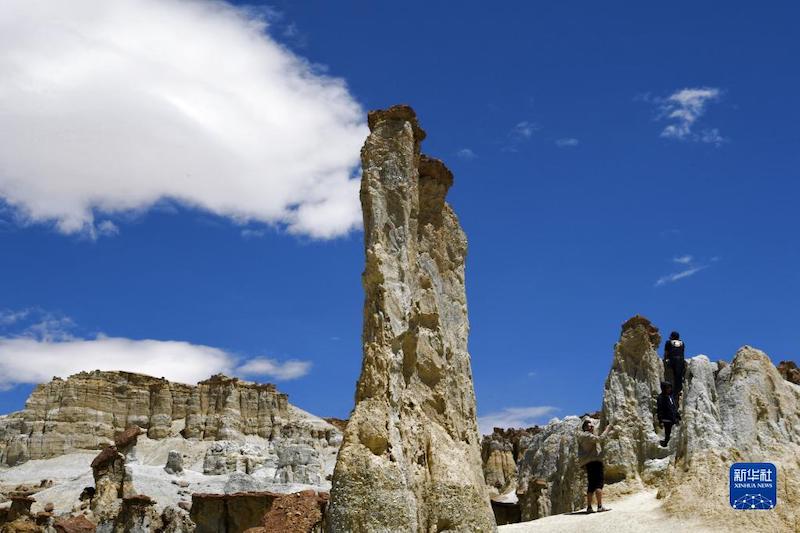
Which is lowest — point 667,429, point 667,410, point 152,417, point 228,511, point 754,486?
point 228,511

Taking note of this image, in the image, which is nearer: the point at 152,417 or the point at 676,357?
the point at 676,357

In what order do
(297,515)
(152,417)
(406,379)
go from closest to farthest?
(406,379)
(297,515)
(152,417)

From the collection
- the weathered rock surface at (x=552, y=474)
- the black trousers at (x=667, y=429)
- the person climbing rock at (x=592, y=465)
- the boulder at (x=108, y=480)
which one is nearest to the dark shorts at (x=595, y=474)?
the person climbing rock at (x=592, y=465)

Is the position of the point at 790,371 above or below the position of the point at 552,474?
above

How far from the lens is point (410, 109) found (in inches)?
616

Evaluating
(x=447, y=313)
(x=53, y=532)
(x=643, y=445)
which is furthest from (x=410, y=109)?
(x=53, y=532)

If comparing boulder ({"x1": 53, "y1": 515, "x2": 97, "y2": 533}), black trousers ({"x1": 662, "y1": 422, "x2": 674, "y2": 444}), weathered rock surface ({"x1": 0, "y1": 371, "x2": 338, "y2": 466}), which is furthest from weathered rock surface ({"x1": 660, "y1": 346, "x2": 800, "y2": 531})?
weathered rock surface ({"x1": 0, "y1": 371, "x2": 338, "y2": 466})

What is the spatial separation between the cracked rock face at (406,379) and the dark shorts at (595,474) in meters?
3.07

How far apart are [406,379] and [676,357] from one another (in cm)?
907

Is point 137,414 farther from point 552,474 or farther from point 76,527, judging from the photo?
point 552,474

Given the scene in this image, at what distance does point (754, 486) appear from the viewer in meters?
16.5

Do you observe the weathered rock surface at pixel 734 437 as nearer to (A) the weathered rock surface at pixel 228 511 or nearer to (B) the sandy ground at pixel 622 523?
(B) the sandy ground at pixel 622 523

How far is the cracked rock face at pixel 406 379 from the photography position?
41.9 ft

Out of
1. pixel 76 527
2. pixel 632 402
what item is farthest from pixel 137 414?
pixel 632 402
